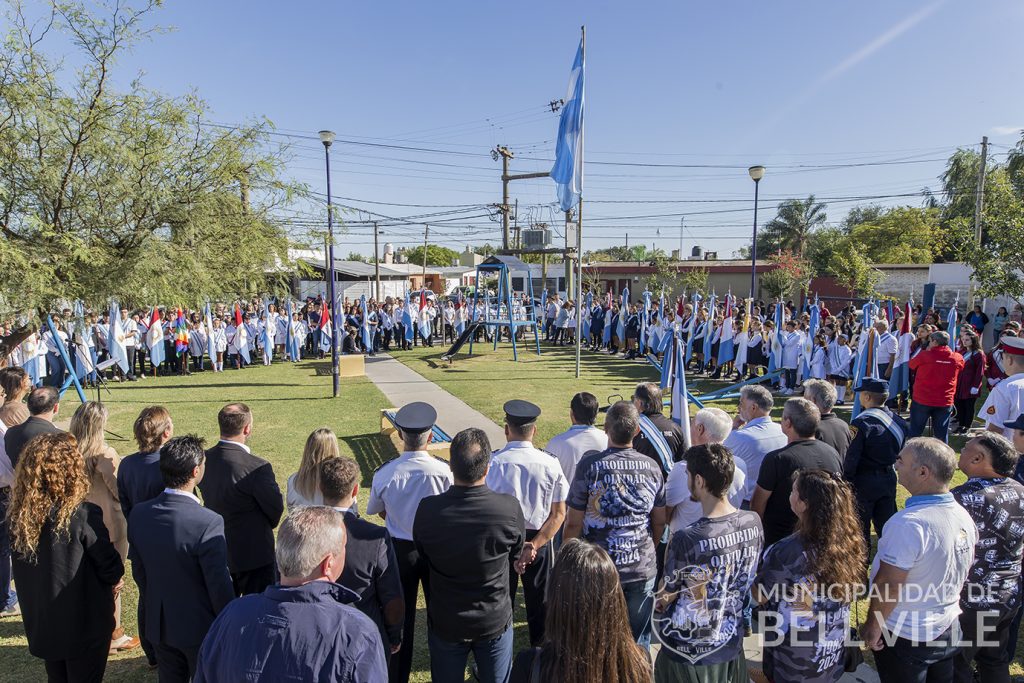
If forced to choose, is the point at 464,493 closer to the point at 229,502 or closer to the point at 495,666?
the point at 495,666

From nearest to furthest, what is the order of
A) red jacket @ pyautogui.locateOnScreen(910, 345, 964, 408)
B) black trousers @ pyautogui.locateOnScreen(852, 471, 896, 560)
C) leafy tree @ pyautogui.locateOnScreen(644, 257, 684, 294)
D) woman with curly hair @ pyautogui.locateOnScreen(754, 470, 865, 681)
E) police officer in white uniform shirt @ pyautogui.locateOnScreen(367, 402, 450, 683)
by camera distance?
1. woman with curly hair @ pyautogui.locateOnScreen(754, 470, 865, 681)
2. police officer in white uniform shirt @ pyautogui.locateOnScreen(367, 402, 450, 683)
3. black trousers @ pyautogui.locateOnScreen(852, 471, 896, 560)
4. red jacket @ pyautogui.locateOnScreen(910, 345, 964, 408)
5. leafy tree @ pyautogui.locateOnScreen(644, 257, 684, 294)

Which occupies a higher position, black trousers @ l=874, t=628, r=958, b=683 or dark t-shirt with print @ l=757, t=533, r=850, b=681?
dark t-shirt with print @ l=757, t=533, r=850, b=681

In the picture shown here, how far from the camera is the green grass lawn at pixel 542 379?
12670mm

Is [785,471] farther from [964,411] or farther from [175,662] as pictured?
[964,411]

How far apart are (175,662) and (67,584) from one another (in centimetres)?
70

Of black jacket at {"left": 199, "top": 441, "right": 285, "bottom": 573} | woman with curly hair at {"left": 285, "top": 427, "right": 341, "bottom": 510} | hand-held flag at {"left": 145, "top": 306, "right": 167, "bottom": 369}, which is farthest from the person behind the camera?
hand-held flag at {"left": 145, "top": 306, "right": 167, "bottom": 369}

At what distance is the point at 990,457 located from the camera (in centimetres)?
347

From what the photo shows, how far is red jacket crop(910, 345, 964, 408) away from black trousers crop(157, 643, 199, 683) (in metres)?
9.55

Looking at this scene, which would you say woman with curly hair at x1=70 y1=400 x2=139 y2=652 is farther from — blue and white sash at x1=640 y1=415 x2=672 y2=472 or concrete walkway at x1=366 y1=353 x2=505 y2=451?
concrete walkway at x1=366 y1=353 x2=505 y2=451

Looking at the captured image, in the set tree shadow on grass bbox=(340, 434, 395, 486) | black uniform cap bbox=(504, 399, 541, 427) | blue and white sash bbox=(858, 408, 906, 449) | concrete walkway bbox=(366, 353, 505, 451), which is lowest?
tree shadow on grass bbox=(340, 434, 395, 486)

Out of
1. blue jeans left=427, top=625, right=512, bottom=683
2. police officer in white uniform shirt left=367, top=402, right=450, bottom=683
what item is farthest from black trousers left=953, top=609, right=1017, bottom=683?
police officer in white uniform shirt left=367, top=402, right=450, bottom=683

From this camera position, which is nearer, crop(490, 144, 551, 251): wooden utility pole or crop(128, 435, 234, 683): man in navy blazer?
crop(128, 435, 234, 683): man in navy blazer

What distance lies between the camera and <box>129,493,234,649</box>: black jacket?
3166mm

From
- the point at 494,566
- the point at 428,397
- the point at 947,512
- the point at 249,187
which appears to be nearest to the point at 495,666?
the point at 494,566
